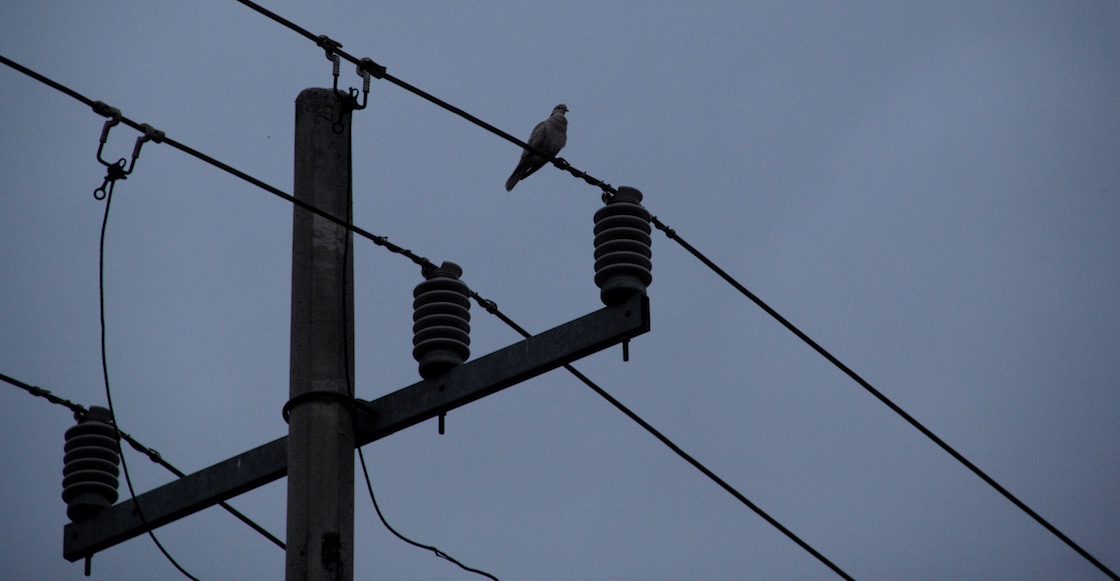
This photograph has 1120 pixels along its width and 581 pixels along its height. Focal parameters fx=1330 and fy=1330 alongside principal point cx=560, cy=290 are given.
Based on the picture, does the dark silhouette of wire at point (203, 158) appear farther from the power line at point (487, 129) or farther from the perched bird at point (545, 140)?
the perched bird at point (545, 140)

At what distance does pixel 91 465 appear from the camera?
694 centimetres

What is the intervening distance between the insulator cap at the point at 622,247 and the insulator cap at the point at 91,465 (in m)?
2.72

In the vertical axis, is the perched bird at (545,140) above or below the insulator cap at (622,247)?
above

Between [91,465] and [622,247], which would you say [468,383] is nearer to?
[622,247]

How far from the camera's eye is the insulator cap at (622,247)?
236 inches

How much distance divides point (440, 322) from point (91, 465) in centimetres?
216

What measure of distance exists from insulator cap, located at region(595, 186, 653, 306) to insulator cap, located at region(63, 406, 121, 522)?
8.92 ft

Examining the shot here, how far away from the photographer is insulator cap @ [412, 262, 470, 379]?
19.8 ft

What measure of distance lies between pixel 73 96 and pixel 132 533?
7.08 ft

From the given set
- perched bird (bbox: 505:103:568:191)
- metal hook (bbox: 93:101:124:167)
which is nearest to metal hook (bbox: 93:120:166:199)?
metal hook (bbox: 93:101:124:167)

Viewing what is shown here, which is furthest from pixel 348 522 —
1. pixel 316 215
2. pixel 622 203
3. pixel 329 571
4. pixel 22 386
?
pixel 22 386

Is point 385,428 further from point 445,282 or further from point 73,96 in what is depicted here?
point 73,96

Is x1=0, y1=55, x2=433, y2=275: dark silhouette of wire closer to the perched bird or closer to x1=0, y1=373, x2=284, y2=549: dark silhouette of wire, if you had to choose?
x1=0, y1=373, x2=284, y2=549: dark silhouette of wire

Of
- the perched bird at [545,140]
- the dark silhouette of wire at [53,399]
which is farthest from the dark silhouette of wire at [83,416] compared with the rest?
the perched bird at [545,140]
